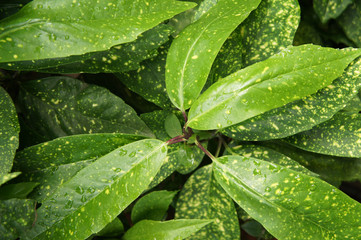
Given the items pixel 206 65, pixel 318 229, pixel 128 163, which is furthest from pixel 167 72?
pixel 318 229

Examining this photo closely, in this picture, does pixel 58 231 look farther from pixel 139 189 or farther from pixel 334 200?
pixel 334 200

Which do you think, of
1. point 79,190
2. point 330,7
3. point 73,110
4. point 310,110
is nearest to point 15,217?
point 79,190

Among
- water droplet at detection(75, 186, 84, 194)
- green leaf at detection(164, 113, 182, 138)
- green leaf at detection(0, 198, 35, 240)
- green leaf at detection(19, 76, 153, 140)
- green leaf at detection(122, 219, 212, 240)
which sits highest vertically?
green leaf at detection(19, 76, 153, 140)

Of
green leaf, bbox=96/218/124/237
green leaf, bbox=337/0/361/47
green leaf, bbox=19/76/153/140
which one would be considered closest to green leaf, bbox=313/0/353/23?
green leaf, bbox=337/0/361/47

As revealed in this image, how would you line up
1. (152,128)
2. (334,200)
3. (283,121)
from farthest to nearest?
(152,128) → (283,121) → (334,200)

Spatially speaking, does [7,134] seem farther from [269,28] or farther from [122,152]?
[269,28]

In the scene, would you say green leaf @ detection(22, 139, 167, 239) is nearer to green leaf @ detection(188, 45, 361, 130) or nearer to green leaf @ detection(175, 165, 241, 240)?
green leaf @ detection(188, 45, 361, 130)

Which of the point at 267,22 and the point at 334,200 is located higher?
the point at 267,22
